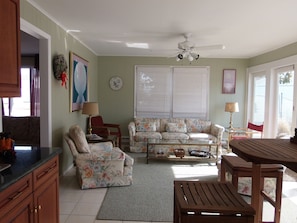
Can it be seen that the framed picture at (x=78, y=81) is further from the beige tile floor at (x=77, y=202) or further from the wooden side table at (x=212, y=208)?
the wooden side table at (x=212, y=208)

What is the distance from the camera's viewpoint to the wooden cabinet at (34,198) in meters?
1.36

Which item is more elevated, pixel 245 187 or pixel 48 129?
pixel 48 129

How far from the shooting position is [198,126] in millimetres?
6277

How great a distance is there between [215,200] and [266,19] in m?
2.86

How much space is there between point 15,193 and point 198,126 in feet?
17.3

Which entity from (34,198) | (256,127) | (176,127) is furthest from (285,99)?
(34,198)

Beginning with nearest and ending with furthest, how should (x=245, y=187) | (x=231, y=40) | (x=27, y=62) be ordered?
(x=245, y=187) < (x=231, y=40) < (x=27, y=62)

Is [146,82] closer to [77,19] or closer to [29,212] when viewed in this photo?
[77,19]

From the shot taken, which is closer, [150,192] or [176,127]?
[150,192]

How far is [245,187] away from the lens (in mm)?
3312

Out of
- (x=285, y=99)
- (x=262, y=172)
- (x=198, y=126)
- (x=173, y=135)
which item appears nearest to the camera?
(x=262, y=172)

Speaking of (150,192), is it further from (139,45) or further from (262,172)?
→ (139,45)

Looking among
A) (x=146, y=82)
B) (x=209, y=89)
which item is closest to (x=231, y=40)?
(x=209, y=89)

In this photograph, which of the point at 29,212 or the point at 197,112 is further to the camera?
the point at 197,112
